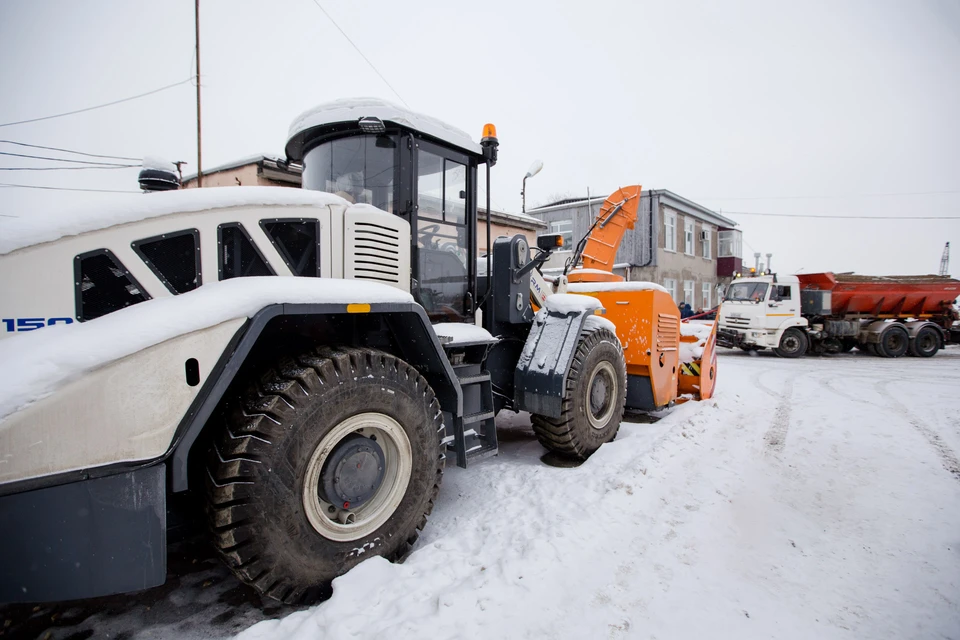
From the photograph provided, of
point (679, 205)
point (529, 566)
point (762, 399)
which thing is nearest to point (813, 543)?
Answer: point (529, 566)

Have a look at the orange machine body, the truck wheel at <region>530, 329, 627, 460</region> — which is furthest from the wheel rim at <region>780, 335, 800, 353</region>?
the truck wheel at <region>530, 329, 627, 460</region>

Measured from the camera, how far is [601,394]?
15.0 feet

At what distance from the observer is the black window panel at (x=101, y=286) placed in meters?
1.93

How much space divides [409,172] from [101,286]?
1916mm

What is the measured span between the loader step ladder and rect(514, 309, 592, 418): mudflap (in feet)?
2.08

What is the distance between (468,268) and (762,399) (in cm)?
580

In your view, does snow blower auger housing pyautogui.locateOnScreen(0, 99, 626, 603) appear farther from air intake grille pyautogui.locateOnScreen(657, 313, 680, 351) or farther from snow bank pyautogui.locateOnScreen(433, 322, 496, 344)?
air intake grille pyautogui.locateOnScreen(657, 313, 680, 351)

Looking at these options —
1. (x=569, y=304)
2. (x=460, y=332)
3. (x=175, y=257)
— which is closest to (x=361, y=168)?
(x=460, y=332)

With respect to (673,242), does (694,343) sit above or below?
below

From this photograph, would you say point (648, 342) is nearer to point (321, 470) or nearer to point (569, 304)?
point (569, 304)

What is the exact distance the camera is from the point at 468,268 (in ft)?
13.0

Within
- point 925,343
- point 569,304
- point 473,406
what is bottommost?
point 925,343

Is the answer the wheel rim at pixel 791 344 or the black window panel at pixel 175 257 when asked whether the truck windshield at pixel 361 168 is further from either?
the wheel rim at pixel 791 344

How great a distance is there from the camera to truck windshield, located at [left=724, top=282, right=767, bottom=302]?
14.8 meters
